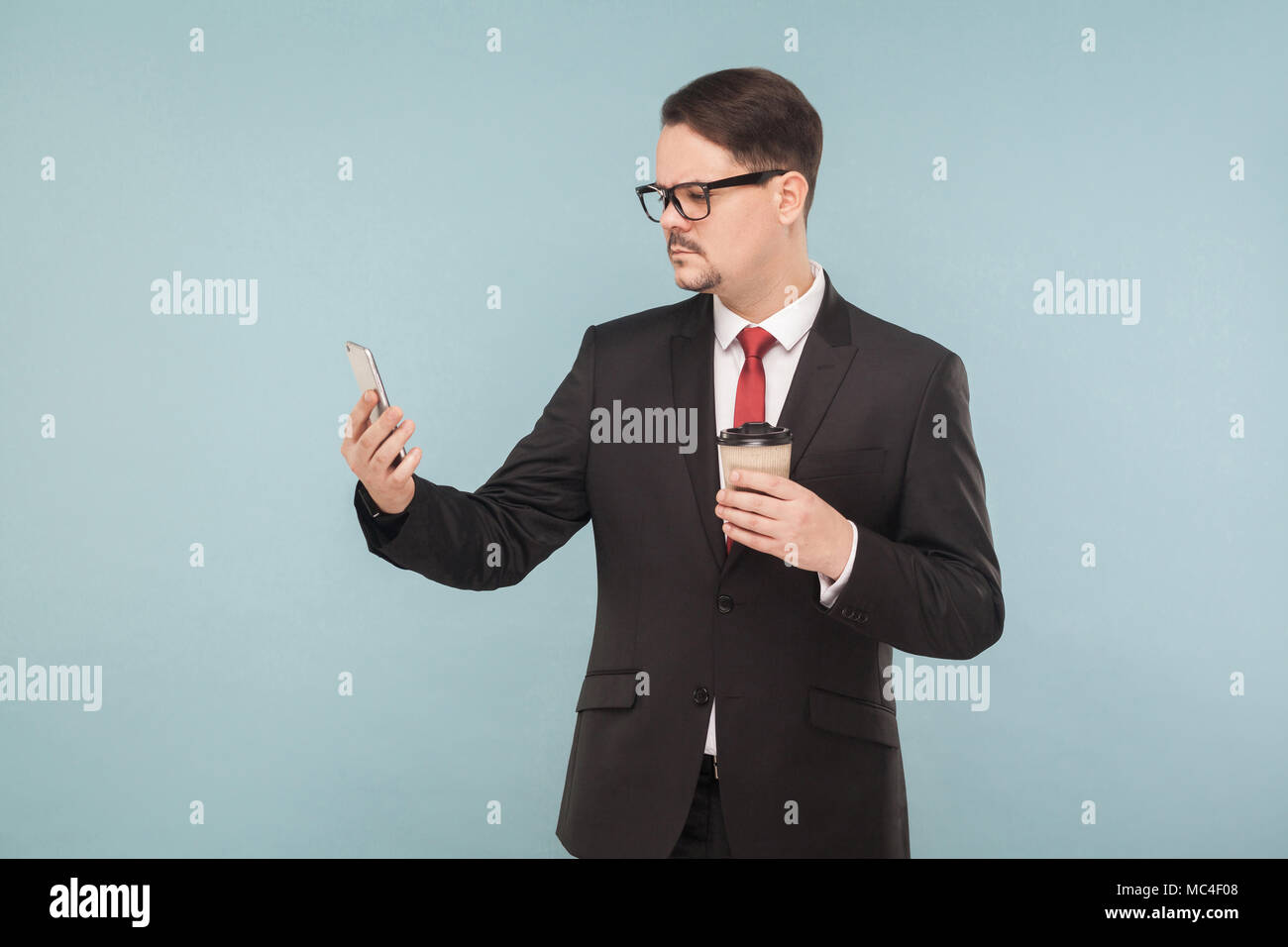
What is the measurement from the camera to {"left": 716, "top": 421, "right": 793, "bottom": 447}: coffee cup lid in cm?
185

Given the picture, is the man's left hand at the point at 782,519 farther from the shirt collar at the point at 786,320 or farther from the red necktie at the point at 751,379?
the shirt collar at the point at 786,320

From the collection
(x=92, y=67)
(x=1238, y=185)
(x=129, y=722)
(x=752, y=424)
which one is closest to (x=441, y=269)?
(x=92, y=67)

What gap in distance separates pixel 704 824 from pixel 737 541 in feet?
1.85

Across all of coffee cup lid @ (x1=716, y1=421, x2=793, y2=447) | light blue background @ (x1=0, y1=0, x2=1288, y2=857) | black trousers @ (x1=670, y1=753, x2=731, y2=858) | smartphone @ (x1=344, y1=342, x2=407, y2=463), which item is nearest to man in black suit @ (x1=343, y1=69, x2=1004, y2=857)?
black trousers @ (x1=670, y1=753, x2=731, y2=858)

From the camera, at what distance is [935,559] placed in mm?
2096

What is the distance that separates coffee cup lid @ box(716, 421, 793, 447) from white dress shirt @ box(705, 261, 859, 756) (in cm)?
36

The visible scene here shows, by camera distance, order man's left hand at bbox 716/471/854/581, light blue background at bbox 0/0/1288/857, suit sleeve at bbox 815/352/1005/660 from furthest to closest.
→ light blue background at bbox 0/0/1288/857 < suit sleeve at bbox 815/352/1005/660 < man's left hand at bbox 716/471/854/581

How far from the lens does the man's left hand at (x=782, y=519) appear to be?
1.83m

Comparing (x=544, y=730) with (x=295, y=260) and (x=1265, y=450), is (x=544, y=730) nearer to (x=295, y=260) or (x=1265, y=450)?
(x=295, y=260)

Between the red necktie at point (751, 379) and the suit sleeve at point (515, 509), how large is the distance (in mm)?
339

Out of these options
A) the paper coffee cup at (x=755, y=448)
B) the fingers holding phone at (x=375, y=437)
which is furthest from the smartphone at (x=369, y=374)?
the paper coffee cup at (x=755, y=448)

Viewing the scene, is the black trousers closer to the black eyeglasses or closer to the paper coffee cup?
the paper coffee cup
